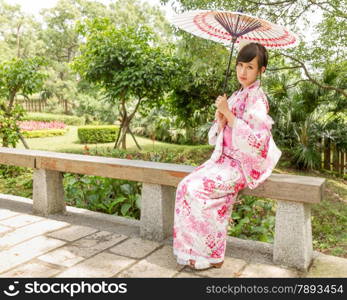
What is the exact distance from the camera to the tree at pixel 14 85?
19.5 ft

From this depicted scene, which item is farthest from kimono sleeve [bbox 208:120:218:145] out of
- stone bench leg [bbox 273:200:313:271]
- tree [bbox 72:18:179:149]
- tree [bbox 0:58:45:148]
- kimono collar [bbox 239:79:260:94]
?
tree [bbox 72:18:179:149]

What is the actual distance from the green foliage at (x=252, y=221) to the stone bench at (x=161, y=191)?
1.05 m

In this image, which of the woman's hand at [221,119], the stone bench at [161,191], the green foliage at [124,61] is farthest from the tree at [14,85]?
the woman's hand at [221,119]

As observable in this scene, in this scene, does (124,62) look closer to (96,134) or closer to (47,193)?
(47,193)

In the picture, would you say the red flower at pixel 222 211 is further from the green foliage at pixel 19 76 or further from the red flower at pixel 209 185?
the green foliage at pixel 19 76

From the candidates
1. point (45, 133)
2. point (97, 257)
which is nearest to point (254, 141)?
point (97, 257)

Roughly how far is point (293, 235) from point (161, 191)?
1.02 m

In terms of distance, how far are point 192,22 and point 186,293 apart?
5.90 feet

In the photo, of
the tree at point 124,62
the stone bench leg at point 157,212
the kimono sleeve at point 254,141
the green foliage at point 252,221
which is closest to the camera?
the kimono sleeve at point 254,141

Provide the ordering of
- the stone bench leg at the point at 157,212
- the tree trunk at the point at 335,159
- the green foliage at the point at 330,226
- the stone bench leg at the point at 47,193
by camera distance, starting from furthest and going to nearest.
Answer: the tree trunk at the point at 335,159, the green foliage at the point at 330,226, the stone bench leg at the point at 47,193, the stone bench leg at the point at 157,212

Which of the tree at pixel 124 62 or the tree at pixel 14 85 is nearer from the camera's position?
the tree at pixel 14 85

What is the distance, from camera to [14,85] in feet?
20.1

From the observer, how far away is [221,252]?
2408mm

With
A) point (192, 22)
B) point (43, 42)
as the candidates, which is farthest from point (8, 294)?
point (43, 42)
